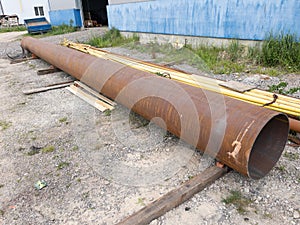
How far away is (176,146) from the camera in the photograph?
9.18 feet

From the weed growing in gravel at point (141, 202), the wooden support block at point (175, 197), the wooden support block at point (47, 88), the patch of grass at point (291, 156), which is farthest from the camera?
the wooden support block at point (47, 88)

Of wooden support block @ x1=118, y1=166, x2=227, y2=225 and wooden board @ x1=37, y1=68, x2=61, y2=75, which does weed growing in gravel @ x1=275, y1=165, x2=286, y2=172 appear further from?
wooden board @ x1=37, y1=68, x2=61, y2=75

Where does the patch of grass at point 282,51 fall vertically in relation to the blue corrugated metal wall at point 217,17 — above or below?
below

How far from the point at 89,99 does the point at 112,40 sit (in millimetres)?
6847

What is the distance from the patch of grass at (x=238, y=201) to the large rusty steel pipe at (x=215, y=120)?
22 centimetres

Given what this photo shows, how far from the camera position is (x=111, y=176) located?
94.4 inches

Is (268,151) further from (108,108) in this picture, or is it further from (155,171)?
(108,108)

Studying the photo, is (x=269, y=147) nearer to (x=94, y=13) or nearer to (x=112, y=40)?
(x=112, y=40)

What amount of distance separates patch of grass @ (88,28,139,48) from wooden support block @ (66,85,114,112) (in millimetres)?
5103

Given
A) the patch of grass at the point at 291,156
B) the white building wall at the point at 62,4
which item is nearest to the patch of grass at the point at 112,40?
the white building wall at the point at 62,4

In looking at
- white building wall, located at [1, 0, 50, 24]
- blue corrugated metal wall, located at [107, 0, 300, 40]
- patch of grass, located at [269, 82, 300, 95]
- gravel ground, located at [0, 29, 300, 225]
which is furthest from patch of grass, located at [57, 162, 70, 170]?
white building wall, located at [1, 0, 50, 24]

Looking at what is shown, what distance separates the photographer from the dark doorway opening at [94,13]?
1623 cm

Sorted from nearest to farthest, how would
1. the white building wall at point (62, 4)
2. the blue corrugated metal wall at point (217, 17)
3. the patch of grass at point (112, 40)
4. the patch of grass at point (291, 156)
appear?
the patch of grass at point (291, 156) < the blue corrugated metal wall at point (217, 17) < the patch of grass at point (112, 40) < the white building wall at point (62, 4)

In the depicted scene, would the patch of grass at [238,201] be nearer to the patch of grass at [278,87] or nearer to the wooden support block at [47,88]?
the patch of grass at [278,87]
